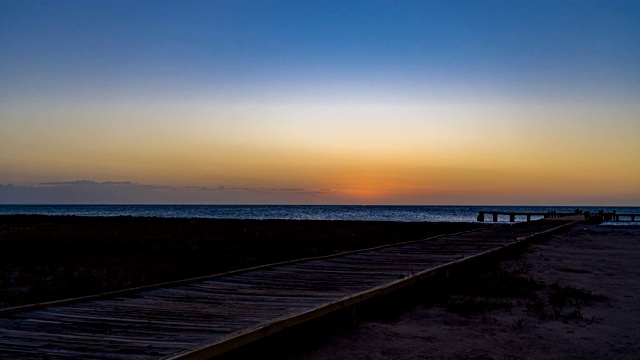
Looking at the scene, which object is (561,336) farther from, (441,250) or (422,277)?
(441,250)

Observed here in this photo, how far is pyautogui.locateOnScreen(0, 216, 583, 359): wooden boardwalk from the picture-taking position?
15.1 feet

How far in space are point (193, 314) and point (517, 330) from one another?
4.11 metres

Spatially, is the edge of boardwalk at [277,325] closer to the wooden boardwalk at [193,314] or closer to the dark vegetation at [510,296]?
the wooden boardwalk at [193,314]

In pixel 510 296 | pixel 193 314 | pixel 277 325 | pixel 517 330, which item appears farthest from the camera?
pixel 510 296

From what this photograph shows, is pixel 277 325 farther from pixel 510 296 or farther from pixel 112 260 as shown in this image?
pixel 112 260

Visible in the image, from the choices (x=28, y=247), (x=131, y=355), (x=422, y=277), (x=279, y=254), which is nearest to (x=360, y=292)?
(x=422, y=277)

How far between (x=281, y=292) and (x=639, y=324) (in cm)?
490

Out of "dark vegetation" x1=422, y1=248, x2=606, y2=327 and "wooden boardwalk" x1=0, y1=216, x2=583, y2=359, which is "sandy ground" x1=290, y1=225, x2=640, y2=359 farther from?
"wooden boardwalk" x1=0, y1=216, x2=583, y2=359

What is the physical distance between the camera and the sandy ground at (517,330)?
6066mm

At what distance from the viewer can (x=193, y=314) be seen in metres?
5.95

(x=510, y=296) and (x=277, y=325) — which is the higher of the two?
(x=277, y=325)

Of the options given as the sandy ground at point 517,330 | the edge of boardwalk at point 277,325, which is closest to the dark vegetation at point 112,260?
the edge of boardwalk at point 277,325

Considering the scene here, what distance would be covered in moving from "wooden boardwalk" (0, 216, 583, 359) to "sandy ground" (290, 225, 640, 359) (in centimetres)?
48

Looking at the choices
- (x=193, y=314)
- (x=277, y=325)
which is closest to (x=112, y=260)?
(x=193, y=314)
